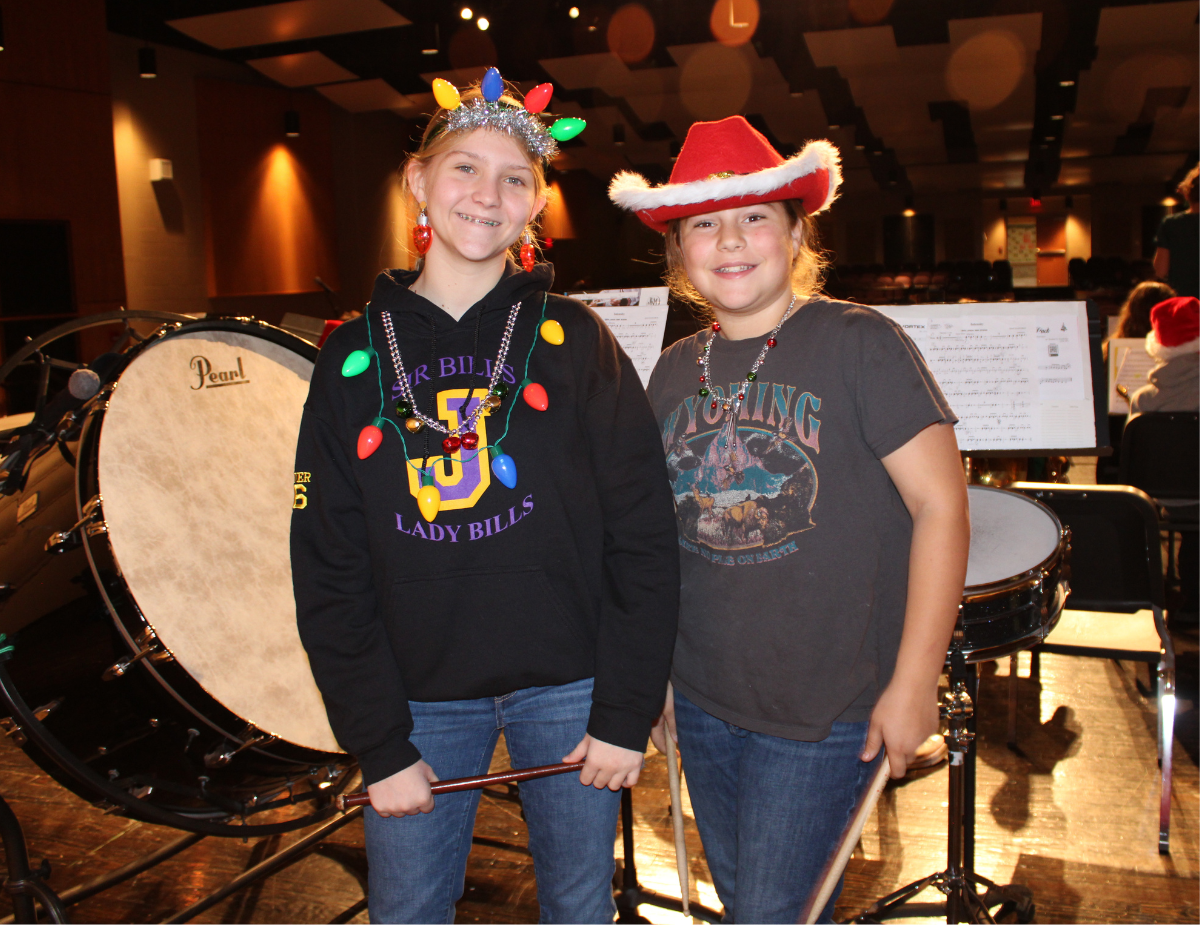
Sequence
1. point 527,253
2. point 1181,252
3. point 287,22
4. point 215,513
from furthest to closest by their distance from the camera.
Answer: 1. point 287,22
2. point 1181,252
3. point 215,513
4. point 527,253

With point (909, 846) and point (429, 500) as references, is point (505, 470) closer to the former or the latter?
point (429, 500)

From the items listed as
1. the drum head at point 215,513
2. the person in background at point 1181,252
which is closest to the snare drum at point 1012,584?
the drum head at point 215,513

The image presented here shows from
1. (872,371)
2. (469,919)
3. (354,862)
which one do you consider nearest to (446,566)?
(872,371)

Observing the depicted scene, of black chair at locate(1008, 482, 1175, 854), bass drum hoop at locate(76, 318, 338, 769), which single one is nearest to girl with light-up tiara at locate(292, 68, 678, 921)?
bass drum hoop at locate(76, 318, 338, 769)

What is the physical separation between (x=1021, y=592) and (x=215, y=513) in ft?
4.82

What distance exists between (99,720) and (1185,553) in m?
3.89

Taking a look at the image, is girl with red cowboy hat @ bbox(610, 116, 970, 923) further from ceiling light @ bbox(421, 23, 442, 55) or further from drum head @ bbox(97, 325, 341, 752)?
ceiling light @ bbox(421, 23, 442, 55)

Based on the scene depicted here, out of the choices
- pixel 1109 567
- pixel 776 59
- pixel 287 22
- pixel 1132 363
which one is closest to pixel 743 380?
pixel 1109 567

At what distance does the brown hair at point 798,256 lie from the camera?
1241 millimetres

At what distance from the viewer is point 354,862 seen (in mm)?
2059

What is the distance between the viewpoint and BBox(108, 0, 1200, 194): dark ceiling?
21.9ft

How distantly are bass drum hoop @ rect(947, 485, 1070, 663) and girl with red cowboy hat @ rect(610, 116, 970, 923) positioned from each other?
41cm

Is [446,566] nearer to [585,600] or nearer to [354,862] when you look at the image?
[585,600]

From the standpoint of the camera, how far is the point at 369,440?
Result: 3.45ft
